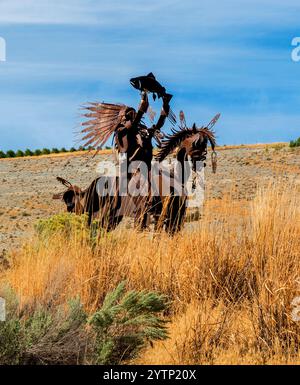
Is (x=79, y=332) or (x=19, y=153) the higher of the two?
(x=19, y=153)

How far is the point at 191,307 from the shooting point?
7.08 metres

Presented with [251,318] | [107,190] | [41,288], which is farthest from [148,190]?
[251,318]

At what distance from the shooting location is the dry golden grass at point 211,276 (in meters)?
6.24

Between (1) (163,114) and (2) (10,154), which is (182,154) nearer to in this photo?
(1) (163,114)

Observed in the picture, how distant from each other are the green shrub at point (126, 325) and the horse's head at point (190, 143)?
4433 millimetres

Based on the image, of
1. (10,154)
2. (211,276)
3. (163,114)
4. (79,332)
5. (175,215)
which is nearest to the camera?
(79,332)

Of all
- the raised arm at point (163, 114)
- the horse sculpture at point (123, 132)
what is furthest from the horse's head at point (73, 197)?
the raised arm at point (163, 114)

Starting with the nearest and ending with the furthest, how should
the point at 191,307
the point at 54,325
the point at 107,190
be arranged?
the point at 54,325, the point at 191,307, the point at 107,190

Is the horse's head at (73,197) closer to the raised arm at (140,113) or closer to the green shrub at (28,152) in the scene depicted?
the raised arm at (140,113)

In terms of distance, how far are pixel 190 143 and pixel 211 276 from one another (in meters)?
3.52

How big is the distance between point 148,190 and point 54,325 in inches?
171

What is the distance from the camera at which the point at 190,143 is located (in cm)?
1056

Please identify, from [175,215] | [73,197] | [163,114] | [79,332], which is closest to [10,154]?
[73,197]
